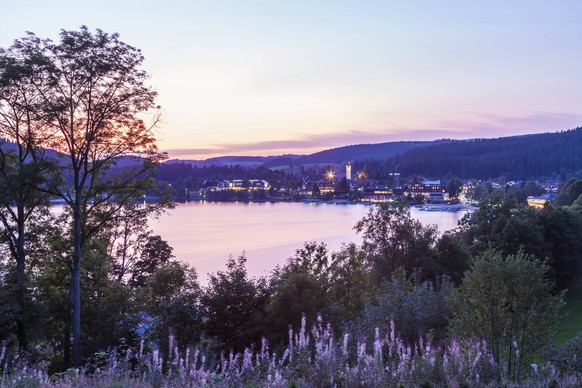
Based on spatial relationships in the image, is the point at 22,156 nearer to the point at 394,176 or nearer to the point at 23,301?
the point at 23,301

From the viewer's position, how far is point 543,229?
34.1 metres

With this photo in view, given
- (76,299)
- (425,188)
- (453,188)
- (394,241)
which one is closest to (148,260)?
(76,299)

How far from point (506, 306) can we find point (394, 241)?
67.8 ft

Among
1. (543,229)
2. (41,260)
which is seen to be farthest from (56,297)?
(543,229)

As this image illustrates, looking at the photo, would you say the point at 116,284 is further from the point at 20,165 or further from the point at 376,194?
the point at 376,194

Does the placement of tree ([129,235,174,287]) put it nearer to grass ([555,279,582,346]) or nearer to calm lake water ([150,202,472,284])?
calm lake water ([150,202,472,284])

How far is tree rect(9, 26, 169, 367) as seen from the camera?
13930 mm

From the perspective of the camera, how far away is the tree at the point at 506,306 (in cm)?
946

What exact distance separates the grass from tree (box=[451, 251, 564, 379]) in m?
9.20

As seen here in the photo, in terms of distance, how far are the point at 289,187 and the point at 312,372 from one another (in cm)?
15375

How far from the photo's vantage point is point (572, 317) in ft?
87.1

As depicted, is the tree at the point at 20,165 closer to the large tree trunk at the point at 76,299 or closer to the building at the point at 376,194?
the large tree trunk at the point at 76,299

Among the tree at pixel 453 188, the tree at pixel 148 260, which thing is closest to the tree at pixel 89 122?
the tree at pixel 148 260

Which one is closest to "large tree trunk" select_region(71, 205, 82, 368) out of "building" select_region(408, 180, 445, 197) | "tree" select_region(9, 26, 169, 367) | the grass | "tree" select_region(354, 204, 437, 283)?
"tree" select_region(9, 26, 169, 367)
